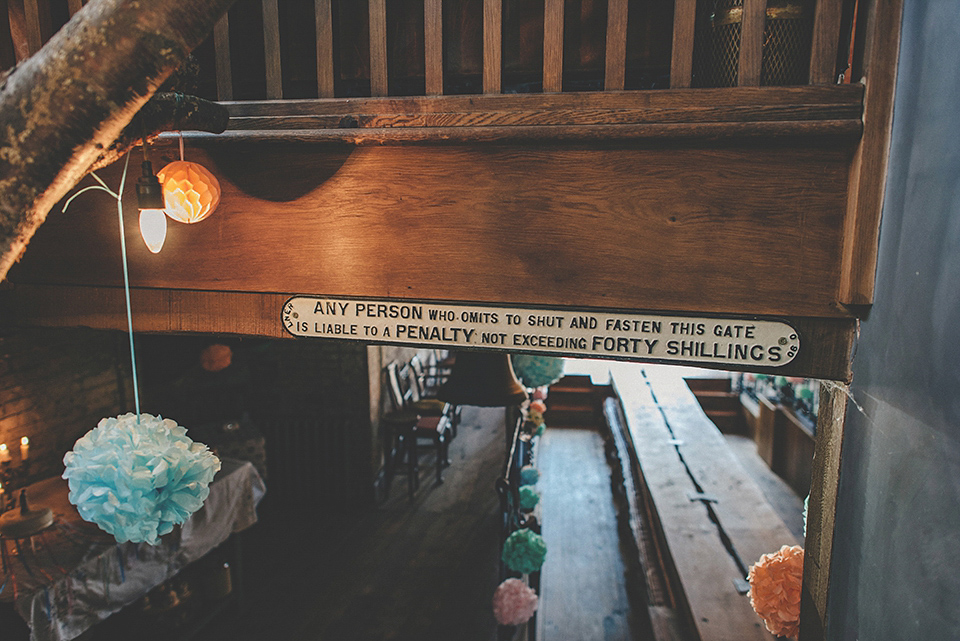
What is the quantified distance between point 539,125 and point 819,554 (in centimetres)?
154

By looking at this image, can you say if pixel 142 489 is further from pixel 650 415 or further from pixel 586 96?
pixel 650 415

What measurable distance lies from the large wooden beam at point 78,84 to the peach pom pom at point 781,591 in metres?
2.68

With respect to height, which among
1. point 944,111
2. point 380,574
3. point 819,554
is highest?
point 944,111

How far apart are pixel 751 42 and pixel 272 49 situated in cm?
152

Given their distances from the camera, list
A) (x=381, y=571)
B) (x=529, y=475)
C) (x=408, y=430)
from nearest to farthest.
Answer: (x=529, y=475)
(x=381, y=571)
(x=408, y=430)

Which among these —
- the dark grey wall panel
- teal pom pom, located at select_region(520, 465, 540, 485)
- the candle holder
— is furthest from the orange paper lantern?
teal pom pom, located at select_region(520, 465, 540, 485)

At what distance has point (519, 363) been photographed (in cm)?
531

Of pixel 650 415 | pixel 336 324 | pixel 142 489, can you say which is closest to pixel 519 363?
pixel 650 415

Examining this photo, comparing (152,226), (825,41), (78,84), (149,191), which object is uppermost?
(825,41)

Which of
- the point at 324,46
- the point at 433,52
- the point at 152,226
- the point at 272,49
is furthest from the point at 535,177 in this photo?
the point at 152,226

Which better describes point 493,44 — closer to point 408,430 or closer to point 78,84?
point 78,84

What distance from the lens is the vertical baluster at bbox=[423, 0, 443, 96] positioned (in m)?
1.87

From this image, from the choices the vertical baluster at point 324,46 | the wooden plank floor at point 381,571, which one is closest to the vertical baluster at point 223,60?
the vertical baluster at point 324,46

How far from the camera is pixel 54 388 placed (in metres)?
4.60
